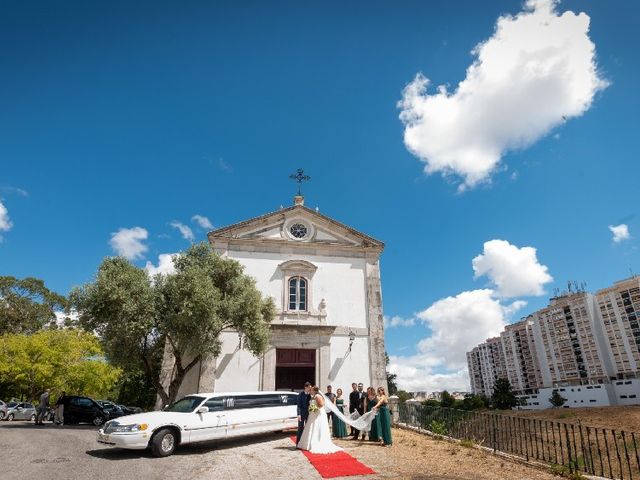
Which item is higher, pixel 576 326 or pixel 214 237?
pixel 576 326

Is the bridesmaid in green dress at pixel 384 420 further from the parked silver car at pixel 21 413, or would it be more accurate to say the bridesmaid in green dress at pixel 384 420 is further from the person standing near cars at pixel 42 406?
the parked silver car at pixel 21 413

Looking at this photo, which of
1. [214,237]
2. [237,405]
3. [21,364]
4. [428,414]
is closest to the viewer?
[237,405]

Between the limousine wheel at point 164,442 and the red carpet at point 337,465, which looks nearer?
the red carpet at point 337,465

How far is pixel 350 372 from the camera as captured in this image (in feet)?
64.1

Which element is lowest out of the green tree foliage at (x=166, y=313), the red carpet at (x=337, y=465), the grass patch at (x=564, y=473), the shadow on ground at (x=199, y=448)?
the grass patch at (x=564, y=473)

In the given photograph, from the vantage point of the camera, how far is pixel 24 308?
4394cm

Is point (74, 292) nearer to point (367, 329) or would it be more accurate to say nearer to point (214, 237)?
point (214, 237)

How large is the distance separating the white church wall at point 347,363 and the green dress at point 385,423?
7.56 m

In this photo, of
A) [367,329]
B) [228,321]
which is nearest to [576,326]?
[367,329]

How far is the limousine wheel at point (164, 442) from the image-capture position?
970 centimetres

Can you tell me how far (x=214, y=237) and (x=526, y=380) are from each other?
113 meters

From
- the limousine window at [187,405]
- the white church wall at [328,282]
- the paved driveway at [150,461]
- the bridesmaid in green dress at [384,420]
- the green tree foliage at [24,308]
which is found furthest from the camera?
the green tree foliage at [24,308]

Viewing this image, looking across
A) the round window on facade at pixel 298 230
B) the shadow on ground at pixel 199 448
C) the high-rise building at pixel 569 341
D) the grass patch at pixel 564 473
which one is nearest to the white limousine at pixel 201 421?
the shadow on ground at pixel 199 448

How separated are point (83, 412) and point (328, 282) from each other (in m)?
13.0
